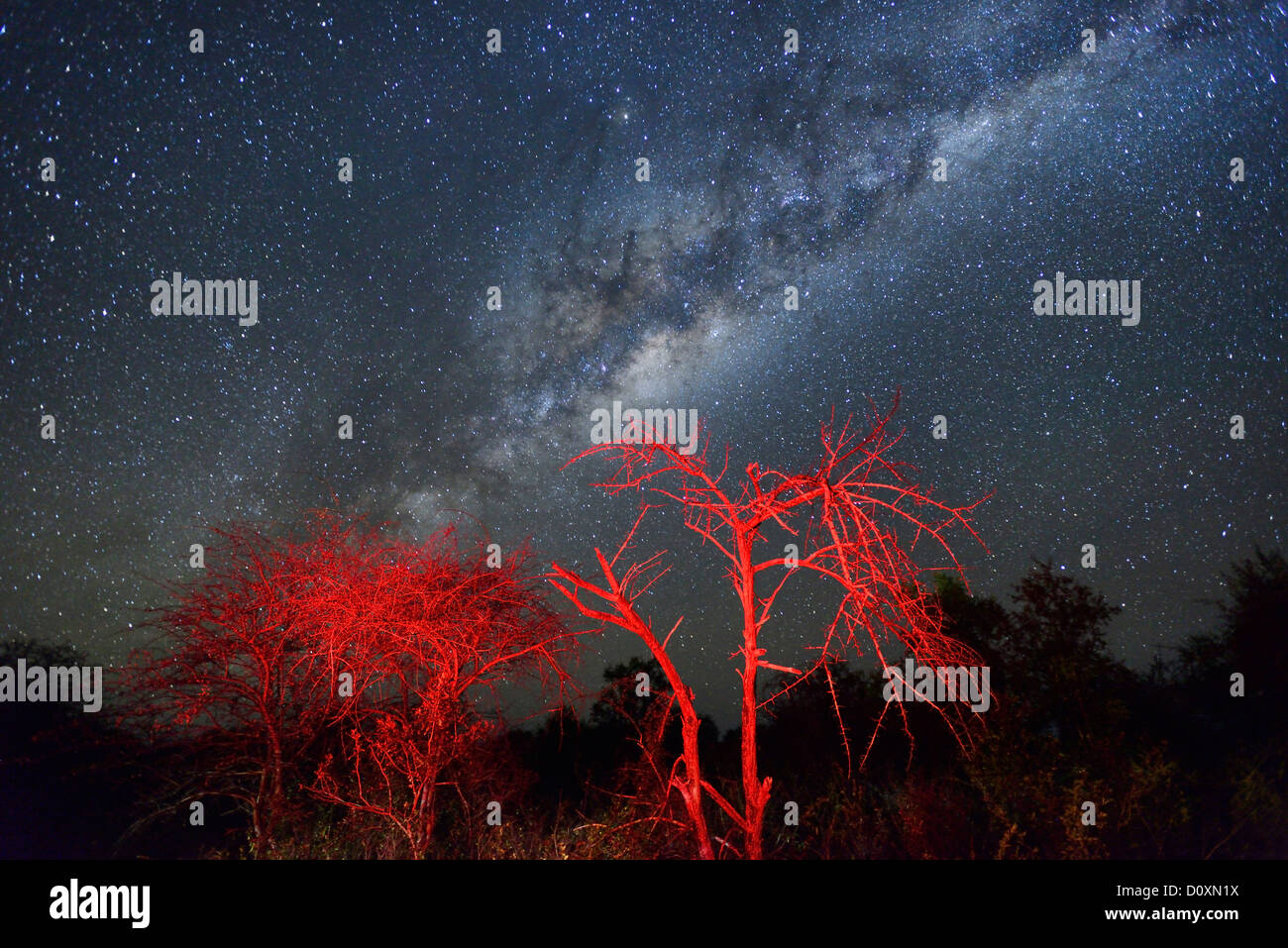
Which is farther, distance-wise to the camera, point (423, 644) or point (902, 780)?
point (902, 780)

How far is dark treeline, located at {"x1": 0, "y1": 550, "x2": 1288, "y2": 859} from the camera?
376 inches

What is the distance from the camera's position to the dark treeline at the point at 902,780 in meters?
9.55

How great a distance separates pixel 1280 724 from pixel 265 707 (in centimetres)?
1891

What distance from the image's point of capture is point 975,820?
12.6 m

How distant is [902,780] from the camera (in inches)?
582

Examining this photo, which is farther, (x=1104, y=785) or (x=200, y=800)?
(x=1104, y=785)
